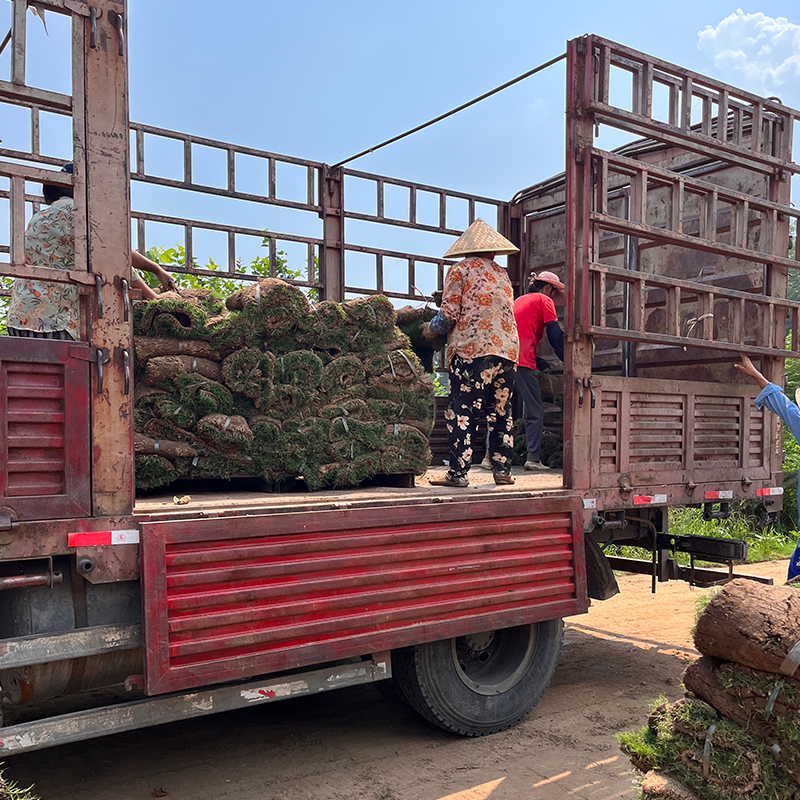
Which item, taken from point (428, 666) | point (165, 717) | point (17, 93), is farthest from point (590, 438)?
point (17, 93)

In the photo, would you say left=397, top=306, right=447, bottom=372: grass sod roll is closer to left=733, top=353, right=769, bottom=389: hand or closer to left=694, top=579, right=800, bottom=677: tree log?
left=733, top=353, right=769, bottom=389: hand

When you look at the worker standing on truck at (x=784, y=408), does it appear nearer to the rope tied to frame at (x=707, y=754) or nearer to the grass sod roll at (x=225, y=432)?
the rope tied to frame at (x=707, y=754)

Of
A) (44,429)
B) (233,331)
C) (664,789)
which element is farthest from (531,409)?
(44,429)

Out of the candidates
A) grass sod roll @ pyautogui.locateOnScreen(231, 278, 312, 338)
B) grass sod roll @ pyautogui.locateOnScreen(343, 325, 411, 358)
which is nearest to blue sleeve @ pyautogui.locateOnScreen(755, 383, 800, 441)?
grass sod roll @ pyautogui.locateOnScreen(343, 325, 411, 358)

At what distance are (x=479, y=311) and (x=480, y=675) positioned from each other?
2083 mm

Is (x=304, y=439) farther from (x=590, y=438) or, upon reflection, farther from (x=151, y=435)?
(x=590, y=438)

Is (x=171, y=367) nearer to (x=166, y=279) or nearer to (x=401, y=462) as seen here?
(x=166, y=279)

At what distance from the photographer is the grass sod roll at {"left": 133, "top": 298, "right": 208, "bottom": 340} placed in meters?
4.16

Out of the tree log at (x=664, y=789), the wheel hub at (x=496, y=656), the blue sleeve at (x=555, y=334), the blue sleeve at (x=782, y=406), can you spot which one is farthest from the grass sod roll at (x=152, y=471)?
the blue sleeve at (x=782, y=406)

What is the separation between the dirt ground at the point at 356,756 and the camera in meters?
3.65

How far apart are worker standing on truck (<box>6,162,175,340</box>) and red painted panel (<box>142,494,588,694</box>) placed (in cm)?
103

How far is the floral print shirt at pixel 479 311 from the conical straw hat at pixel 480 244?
7cm

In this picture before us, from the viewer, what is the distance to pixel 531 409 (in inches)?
249

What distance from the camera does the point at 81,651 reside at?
9.87ft
